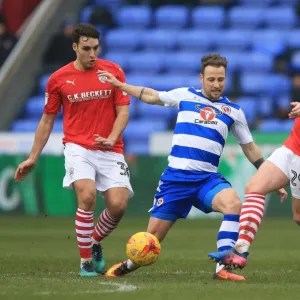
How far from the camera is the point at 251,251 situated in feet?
42.3

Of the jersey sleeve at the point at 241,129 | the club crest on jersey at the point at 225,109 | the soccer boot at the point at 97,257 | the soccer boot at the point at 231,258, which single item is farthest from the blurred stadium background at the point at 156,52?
the soccer boot at the point at 231,258

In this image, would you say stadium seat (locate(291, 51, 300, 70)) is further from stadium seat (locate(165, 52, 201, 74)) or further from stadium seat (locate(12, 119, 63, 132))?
stadium seat (locate(12, 119, 63, 132))

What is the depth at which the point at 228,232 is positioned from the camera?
8930 millimetres

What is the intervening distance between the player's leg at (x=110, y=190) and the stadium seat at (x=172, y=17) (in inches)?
610

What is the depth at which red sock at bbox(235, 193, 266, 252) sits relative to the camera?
28.4 ft

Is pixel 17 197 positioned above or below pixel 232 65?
below

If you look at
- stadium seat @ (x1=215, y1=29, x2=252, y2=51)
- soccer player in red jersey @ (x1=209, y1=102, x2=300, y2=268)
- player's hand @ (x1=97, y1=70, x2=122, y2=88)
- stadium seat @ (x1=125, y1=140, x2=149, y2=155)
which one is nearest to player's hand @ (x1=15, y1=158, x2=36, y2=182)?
player's hand @ (x1=97, y1=70, x2=122, y2=88)

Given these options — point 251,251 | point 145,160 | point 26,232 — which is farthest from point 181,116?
point 145,160

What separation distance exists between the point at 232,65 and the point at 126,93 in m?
14.0

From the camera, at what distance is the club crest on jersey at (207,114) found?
30.2ft

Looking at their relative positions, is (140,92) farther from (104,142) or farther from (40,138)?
(40,138)

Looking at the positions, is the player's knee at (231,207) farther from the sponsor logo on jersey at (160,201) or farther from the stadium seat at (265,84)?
the stadium seat at (265,84)

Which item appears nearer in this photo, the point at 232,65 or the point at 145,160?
the point at 145,160

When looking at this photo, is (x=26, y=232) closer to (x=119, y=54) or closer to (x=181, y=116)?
(x=181, y=116)
